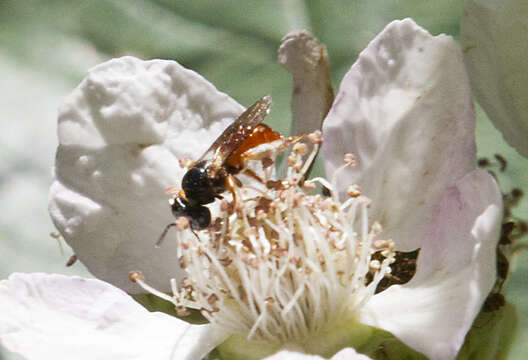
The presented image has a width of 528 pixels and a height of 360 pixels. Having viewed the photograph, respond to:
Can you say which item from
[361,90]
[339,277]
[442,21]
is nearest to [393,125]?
[361,90]

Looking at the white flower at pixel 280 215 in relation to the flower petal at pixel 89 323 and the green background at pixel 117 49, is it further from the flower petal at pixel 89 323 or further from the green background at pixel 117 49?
the green background at pixel 117 49

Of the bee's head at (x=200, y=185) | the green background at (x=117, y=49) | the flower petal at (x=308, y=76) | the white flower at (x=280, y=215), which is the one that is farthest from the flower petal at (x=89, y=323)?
the green background at (x=117, y=49)

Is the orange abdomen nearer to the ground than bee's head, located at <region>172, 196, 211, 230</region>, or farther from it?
farther from it

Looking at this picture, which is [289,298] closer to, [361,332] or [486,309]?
[361,332]

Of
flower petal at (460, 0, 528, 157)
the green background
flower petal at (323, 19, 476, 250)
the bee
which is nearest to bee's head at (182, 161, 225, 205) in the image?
the bee

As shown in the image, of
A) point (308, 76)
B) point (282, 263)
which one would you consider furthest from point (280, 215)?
point (308, 76)

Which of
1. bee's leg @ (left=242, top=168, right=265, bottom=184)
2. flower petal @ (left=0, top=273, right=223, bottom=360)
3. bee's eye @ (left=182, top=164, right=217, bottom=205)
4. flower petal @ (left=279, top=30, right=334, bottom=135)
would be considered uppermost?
flower petal @ (left=279, top=30, right=334, bottom=135)

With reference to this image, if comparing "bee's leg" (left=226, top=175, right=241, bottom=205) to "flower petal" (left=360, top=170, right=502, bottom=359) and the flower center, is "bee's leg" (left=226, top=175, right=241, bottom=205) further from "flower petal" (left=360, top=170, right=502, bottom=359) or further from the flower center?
"flower petal" (left=360, top=170, right=502, bottom=359)
